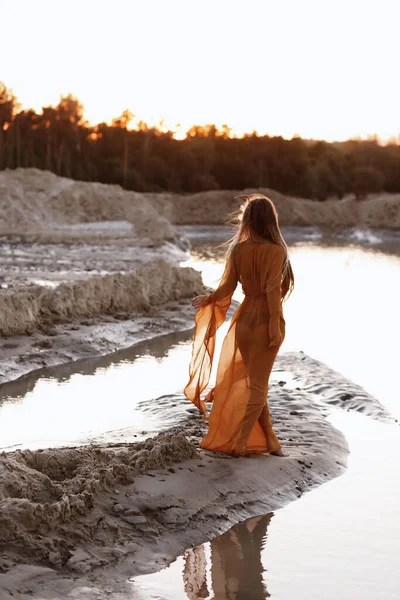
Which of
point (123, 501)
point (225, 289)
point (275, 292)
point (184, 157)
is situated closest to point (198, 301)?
point (225, 289)

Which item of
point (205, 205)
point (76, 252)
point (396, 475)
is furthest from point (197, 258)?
point (205, 205)

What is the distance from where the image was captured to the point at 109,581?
4.03 metres

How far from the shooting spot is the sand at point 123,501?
4.00 m

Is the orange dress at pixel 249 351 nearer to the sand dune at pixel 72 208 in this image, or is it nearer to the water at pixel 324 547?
the water at pixel 324 547

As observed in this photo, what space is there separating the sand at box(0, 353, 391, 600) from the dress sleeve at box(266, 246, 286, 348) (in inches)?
30.0

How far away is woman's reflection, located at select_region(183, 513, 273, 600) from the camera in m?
4.18

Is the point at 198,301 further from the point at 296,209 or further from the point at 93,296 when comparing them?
the point at 296,209

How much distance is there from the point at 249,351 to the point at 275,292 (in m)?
0.38

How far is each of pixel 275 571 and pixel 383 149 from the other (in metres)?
71.4

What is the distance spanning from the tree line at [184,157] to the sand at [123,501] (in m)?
49.2

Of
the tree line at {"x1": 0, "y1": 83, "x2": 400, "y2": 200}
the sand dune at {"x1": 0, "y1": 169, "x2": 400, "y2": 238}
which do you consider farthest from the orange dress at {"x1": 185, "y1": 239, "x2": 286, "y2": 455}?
the tree line at {"x1": 0, "y1": 83, "x2": 400, "y2": 200}

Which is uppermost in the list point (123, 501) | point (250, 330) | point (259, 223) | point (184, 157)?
point (184, 157)

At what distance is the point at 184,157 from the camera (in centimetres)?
6706

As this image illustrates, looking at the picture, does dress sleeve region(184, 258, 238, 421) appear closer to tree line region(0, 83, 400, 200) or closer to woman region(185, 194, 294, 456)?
woman region(185, 194, 294, 456)
